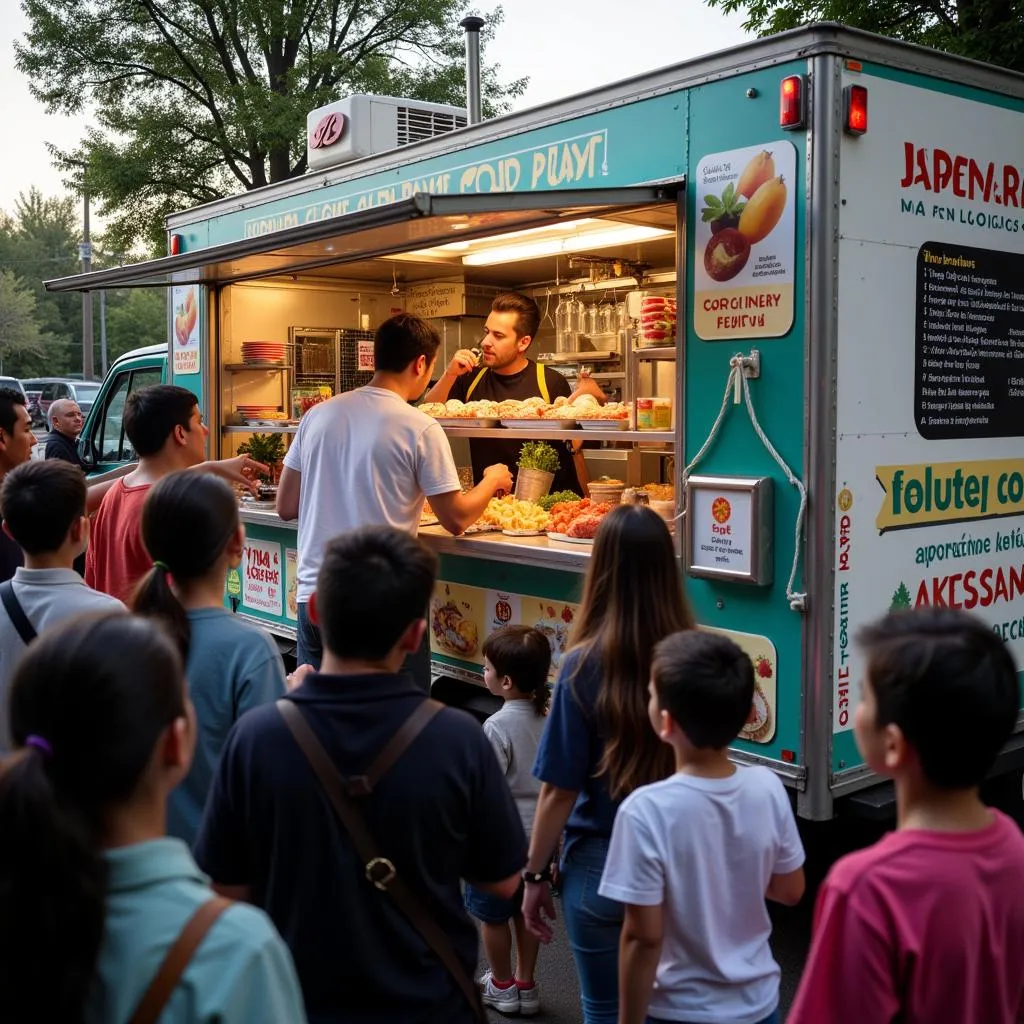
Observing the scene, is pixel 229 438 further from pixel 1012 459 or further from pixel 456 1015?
pixel 456 1015

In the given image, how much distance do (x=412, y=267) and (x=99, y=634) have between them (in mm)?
6711

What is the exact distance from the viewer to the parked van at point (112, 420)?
9.39 m

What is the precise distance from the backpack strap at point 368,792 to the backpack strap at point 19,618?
129cm

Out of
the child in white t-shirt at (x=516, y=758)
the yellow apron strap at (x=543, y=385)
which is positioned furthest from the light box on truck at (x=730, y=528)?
the yellow apron strap at (x=543, y=385)

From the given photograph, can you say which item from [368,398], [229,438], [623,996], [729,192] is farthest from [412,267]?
[623,996]

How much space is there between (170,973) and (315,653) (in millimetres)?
3703

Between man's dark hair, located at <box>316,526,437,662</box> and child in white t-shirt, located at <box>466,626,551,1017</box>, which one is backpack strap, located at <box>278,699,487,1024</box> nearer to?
man's dark hair, located at <box>316,526,437,662</box>

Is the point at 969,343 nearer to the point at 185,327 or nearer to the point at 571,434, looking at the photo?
the point at 571,434

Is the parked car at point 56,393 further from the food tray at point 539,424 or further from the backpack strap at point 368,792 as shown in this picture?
the backpack strap at point 368,792

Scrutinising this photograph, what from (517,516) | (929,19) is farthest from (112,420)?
(929,19)

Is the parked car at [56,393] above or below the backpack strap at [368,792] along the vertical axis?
above

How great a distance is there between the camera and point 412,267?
801cm

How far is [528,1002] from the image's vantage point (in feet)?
12.8

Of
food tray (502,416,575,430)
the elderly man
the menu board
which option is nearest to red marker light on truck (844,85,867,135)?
the menu board
